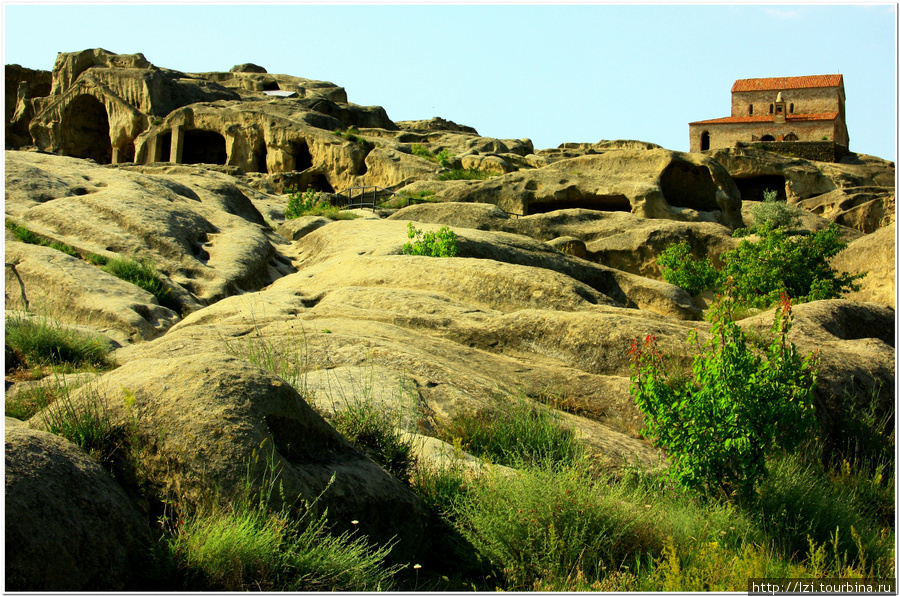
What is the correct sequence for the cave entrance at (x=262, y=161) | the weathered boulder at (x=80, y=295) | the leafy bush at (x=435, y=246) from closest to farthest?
the weathered boulder at (x=80, y=295), the leafy bush at (x=435, y=246), the cave entrance at (x=262, y=161)

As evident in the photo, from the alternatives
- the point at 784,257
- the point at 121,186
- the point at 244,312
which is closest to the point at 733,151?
the point at 784,257

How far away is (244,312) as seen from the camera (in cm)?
906

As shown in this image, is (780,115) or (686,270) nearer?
(686,270)

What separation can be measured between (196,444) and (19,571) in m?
0.96

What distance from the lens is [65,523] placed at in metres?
3.20

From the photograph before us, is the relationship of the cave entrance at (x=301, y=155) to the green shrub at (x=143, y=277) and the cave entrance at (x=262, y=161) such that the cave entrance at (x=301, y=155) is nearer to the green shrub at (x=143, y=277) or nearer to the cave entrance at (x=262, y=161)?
the cave entrance at (x=262, y=161)

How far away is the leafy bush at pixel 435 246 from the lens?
38.8 ft

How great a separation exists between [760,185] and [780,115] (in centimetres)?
1688

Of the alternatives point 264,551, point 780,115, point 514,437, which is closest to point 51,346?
point 514,437

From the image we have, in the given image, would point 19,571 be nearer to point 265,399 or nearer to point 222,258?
point 265,399

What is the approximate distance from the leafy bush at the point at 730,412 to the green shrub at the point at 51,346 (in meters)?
5.21

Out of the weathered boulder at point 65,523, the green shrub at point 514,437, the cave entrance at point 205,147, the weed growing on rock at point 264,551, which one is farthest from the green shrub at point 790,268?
the cave entrance at point 205,147

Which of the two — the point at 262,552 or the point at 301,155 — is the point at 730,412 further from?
the point at 301,155

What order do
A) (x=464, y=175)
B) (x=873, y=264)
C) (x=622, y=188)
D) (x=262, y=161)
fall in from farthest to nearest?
(x=262, y=161) < (x=464, y=175) < (x=622, y=188) < (x=873, y=264)
